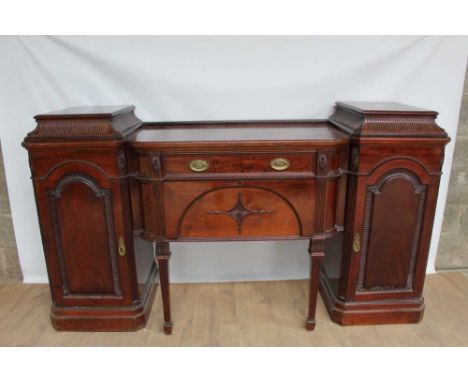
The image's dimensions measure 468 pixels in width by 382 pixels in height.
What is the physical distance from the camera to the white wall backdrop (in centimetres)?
216

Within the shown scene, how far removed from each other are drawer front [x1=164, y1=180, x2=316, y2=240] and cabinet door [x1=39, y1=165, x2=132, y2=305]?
0.28 metres

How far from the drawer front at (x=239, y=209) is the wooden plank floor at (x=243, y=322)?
1.84 ft

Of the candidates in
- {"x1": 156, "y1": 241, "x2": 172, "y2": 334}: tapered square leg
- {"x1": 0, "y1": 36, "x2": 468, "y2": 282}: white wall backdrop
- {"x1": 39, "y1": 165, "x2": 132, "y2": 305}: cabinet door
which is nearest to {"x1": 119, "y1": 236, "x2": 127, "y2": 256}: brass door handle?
{"x1": 39, "y1": 165, "x2": 132, "y2": 305}: cabinet door

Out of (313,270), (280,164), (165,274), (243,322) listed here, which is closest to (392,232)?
(313,270)

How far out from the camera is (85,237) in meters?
1.89

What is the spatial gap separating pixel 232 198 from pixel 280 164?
0.28 meters

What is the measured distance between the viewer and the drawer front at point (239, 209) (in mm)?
1789

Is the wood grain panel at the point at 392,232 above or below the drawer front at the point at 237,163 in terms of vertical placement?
below

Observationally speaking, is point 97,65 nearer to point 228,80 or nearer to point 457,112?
point 228,80

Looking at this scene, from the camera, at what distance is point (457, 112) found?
2.33 meters

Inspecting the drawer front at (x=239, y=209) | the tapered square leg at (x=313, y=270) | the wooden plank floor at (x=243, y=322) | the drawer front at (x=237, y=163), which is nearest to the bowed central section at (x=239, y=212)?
the drawer front at (x=239, y=209)

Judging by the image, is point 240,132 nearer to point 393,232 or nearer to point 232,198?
point 232,198

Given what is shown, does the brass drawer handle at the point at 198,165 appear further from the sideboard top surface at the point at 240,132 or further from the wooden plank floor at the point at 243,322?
the wooden plank floor at the point at 243,322

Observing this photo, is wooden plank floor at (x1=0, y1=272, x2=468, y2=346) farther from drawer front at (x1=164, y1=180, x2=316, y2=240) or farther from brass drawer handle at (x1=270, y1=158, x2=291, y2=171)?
brass drawer handle at (x1=270, y1=158, x2=291, y2=171)
